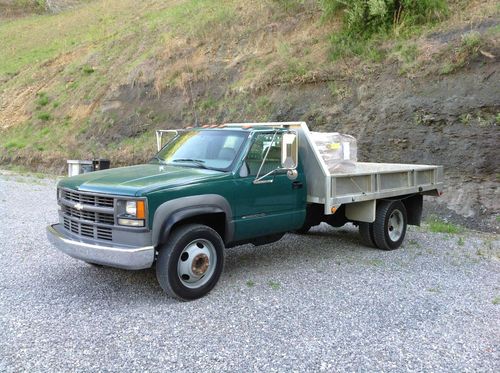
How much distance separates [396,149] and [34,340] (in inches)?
410

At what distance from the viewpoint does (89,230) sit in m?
5.57

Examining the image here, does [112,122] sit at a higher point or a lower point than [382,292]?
higher

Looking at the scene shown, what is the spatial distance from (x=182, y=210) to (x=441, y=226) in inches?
264

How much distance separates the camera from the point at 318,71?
15.9 m

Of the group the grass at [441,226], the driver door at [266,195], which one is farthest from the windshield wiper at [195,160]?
the grass at [441,226]

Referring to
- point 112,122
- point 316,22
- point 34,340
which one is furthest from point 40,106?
point 34,340

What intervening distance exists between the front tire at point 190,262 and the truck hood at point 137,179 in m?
0.56

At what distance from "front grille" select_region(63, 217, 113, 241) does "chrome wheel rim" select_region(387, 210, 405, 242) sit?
4840mm

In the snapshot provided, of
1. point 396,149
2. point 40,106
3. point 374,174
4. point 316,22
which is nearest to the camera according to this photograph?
point 374,174

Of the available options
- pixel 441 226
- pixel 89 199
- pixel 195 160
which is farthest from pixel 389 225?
pixel 89 199

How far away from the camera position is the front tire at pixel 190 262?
532 cm

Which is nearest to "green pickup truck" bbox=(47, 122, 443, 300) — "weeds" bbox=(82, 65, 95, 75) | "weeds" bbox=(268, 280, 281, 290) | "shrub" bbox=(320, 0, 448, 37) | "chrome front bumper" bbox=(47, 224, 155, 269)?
"chrome front bumper" bbox=(47, 224, 155, 269)

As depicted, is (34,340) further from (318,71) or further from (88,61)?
(88,61)

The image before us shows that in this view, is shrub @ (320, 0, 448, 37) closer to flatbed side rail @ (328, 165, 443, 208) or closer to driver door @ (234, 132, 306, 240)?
flatbed side rail @ (328, 165, 443, 208)
